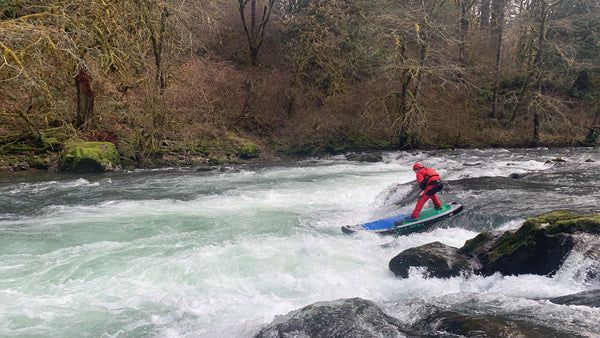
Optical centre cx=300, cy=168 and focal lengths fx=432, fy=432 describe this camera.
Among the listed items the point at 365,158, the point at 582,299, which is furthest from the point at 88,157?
the point at 582,299

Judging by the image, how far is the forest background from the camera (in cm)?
1321

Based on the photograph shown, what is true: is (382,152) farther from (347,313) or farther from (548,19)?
(347,313)

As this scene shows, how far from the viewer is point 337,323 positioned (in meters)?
3.66

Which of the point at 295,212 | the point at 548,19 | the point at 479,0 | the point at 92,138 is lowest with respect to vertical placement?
the point at 295,212

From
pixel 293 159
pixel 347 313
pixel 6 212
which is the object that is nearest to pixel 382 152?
pixel 293 159

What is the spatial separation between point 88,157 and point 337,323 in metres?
11.2

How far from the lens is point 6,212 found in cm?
845

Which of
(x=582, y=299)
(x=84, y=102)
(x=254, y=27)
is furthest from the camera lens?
(x=254, y=27)

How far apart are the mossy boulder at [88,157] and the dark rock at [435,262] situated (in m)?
10.3

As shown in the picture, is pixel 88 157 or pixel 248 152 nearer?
pixel 88 157

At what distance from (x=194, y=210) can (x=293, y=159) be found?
876cm

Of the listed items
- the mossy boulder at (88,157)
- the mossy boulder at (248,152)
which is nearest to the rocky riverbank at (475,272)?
the mossy boulder at (88,157)

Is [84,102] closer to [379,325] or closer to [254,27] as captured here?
[254,27]

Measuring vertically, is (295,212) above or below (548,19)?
below
